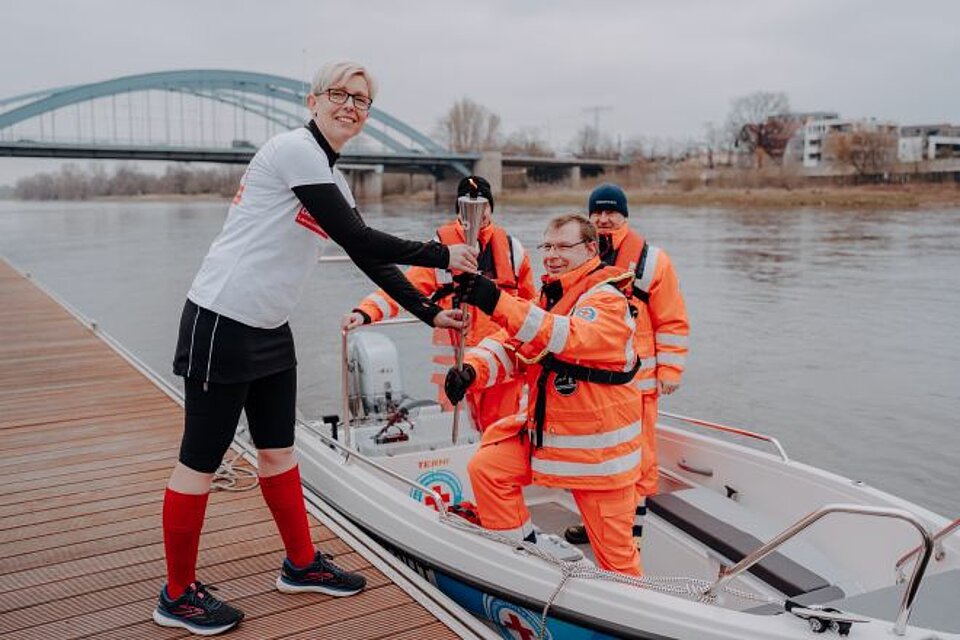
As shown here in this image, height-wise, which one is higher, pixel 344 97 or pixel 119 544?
pixel 344 97

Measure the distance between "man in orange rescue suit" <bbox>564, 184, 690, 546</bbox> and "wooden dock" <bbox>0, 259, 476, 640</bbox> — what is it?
1.26m

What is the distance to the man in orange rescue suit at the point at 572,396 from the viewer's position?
2229mm

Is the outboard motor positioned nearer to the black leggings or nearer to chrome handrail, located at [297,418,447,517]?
chrome handrail, located at [297,418,447,517]

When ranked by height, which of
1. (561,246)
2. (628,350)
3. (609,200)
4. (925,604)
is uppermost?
(609,200)

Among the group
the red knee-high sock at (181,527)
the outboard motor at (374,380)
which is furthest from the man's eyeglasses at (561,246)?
the outboard motor at (374,380)

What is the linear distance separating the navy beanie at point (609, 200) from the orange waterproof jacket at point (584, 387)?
94 centimetres

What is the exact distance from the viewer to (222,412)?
2.02 m

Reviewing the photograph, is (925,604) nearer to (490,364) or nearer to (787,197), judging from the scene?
(490,364)

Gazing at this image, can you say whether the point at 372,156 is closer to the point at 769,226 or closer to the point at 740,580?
the point at 769,226

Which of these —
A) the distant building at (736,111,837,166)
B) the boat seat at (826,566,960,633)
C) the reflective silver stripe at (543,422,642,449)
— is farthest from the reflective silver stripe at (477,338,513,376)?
the distant building at (736,111,837,166)

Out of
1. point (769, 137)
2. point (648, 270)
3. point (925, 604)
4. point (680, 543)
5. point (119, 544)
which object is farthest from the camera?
point (769, 137)

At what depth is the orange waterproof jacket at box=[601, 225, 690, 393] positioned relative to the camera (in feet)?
10.4

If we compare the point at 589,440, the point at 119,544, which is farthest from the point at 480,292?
the point at 119,544

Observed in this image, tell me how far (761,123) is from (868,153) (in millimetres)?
22254
